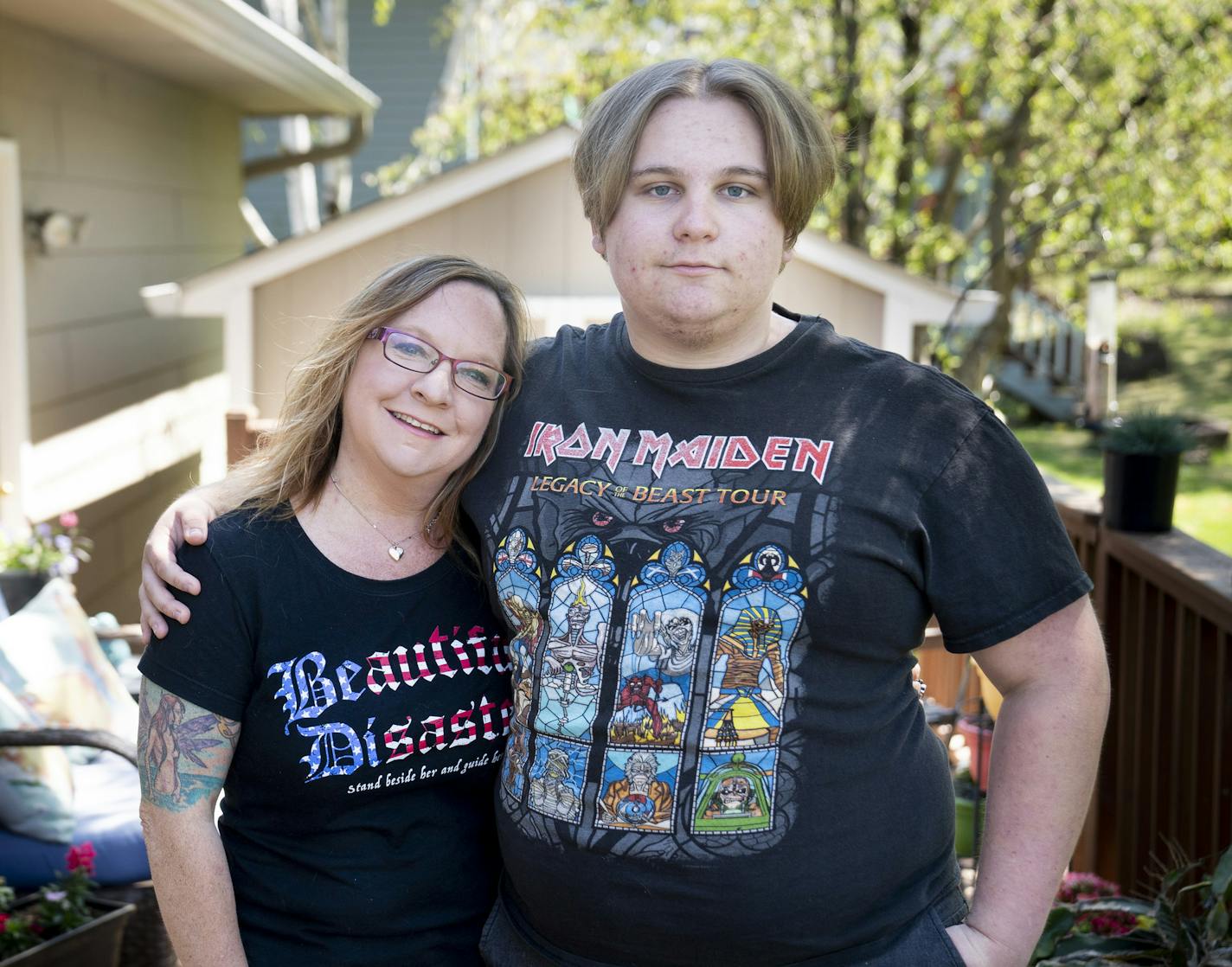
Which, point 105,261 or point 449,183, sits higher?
point 449,183

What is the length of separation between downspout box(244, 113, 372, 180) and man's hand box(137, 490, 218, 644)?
749 cm

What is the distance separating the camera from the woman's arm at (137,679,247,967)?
1721mm

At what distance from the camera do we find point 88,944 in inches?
110

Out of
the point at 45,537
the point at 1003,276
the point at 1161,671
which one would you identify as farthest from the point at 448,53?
the point at 1161,671

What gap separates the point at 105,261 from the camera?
597 centimetres

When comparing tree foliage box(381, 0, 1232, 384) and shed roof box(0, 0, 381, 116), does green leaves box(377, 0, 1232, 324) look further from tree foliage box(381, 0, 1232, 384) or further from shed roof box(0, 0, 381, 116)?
shed roof box(0, 0, 381, 116)

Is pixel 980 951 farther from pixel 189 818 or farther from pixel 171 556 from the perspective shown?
pixel 171 556

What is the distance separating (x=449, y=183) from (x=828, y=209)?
12.0 ft

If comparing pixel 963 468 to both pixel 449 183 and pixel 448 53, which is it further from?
pixel 448 53

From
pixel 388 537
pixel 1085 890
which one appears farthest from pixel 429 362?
pixel 1085 890

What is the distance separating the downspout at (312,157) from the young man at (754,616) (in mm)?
7617

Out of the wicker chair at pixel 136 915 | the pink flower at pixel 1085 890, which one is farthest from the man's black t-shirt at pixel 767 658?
the wicker chair at pixel 136 915

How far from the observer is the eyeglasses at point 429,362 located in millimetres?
1870

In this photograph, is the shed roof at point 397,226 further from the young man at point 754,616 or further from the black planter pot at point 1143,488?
the young man at point 754,616
